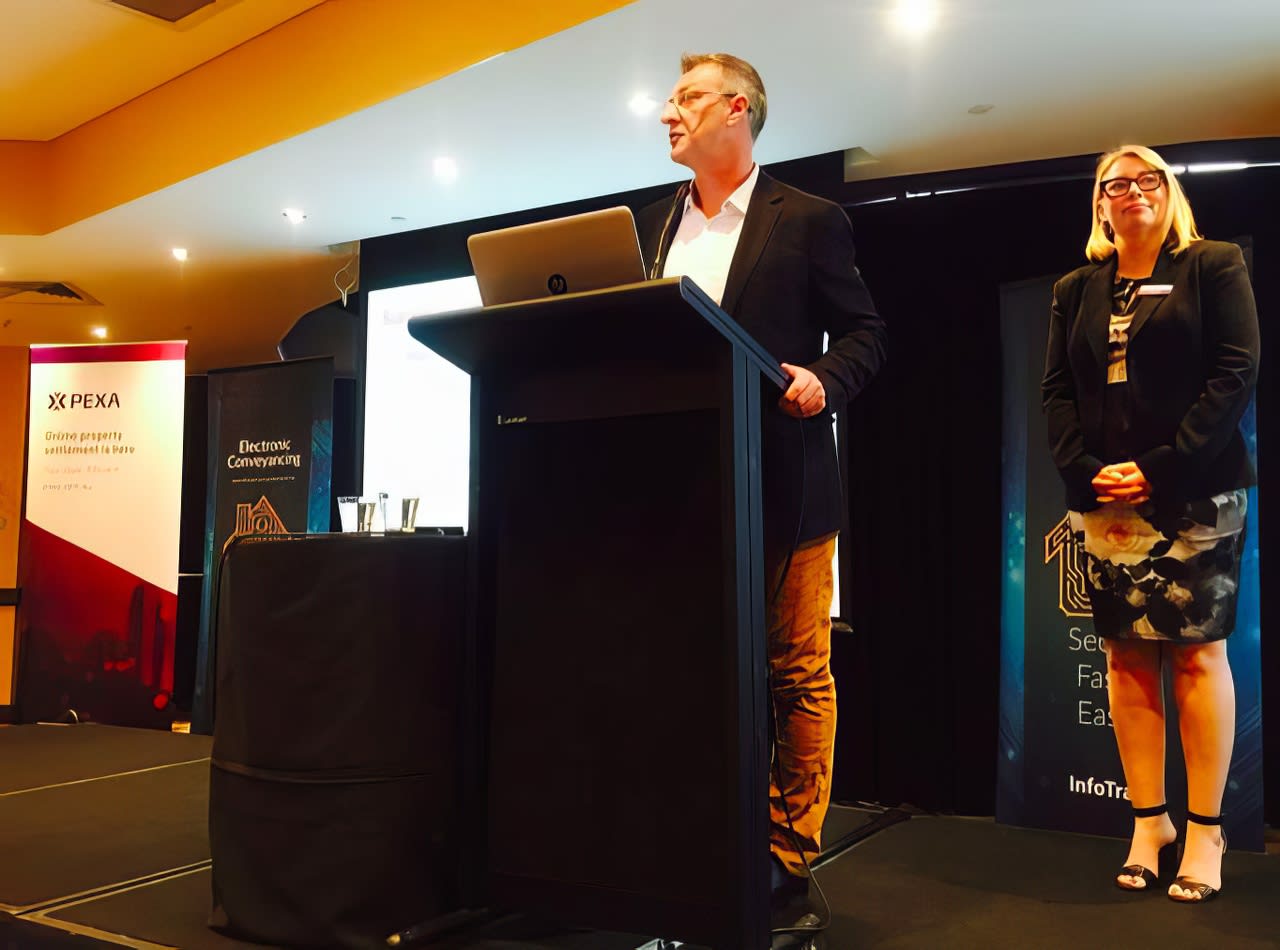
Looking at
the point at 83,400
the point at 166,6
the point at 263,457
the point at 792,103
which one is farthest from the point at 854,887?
the point at 83,400

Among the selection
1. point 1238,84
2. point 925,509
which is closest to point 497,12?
point 925,509

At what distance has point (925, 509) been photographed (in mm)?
3588

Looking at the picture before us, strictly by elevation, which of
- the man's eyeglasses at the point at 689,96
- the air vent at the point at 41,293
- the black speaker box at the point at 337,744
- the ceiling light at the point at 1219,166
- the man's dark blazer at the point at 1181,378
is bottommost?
the black speaker box at the point at 337,744

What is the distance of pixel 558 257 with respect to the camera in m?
1.39

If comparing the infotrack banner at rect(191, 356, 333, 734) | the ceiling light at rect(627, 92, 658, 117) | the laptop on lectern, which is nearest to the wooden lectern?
the laptop on lectern

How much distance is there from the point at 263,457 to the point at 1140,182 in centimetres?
447

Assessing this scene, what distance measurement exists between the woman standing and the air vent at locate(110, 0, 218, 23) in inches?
133

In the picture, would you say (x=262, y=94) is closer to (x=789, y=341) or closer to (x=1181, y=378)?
(x=789, y=341)

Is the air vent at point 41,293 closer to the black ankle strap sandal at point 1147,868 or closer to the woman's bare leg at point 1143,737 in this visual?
the woman's bare leg at point 1143,737

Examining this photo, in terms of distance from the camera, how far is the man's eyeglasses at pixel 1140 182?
223 cm

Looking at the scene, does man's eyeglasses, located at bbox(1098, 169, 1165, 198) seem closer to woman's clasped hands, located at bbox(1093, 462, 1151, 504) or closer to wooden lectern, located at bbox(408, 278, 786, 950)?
woman's clasped hands, located at bbox(1093, 462, 1151, 504)

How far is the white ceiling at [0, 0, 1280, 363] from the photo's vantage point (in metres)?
3.06

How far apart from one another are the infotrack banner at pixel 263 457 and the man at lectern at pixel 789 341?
3.84 metres

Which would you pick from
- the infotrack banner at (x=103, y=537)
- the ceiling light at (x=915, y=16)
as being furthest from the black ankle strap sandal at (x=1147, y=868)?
the infotrack banner at (x=103, y=537)
